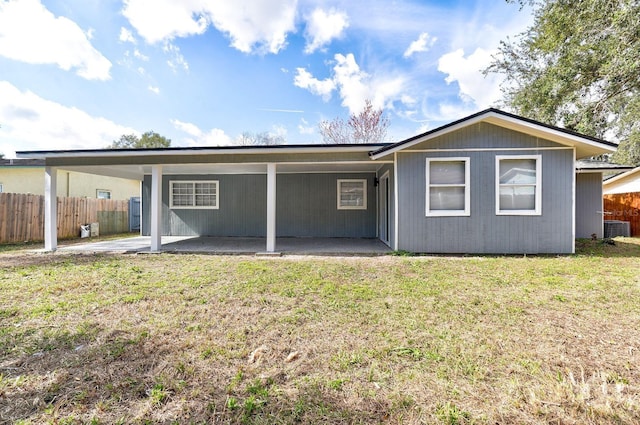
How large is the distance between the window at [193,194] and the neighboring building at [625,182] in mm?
17822

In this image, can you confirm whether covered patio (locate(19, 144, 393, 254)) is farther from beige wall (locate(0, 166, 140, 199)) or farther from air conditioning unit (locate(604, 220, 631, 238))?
air conditioning unit (locate(604, 220, 631, 238))

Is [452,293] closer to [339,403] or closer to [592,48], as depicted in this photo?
[339,403]

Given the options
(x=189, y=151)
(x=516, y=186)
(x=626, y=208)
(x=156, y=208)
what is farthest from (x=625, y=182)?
(x=156, y=208)

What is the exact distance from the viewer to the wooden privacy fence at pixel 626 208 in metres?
11.2

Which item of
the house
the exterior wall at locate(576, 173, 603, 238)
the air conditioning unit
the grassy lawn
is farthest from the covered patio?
the air conditioning unit

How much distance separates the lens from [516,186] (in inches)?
269

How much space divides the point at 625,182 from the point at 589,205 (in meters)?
6.37

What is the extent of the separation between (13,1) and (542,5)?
55.0 feet

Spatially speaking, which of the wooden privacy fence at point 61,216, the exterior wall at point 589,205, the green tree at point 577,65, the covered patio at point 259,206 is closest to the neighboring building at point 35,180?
the wooden privacy fence at point 61,216

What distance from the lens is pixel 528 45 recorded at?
1259cm

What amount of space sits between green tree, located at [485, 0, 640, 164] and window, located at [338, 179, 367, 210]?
8326mm

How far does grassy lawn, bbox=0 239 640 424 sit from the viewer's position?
1782 millimetres

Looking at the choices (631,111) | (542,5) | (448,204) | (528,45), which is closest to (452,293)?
(448,204)

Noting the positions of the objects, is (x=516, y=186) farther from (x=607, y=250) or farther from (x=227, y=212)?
(x=227, y=212)
